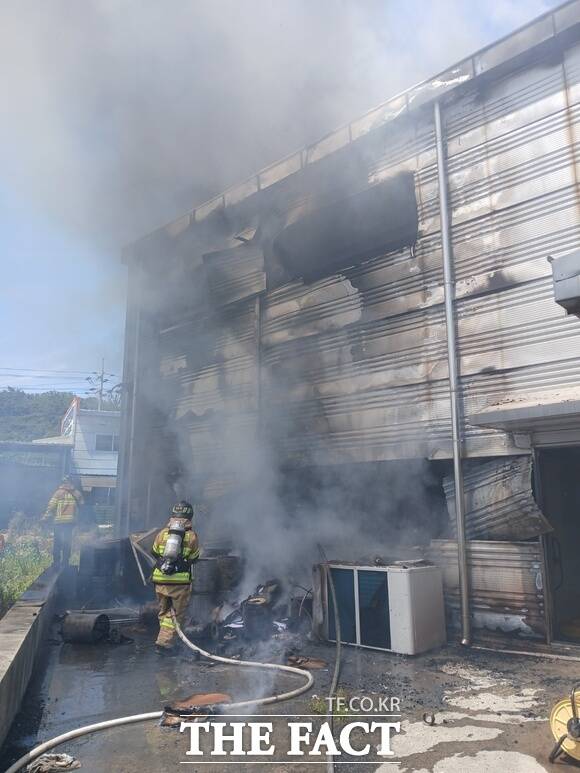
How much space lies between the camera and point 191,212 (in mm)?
10570

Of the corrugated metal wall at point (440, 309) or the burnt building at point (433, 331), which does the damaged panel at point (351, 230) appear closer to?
the burnt building at point (433, 331)

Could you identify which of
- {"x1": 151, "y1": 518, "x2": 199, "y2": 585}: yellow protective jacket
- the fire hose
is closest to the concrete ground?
the fire hose

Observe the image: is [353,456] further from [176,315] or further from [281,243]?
[176,315]

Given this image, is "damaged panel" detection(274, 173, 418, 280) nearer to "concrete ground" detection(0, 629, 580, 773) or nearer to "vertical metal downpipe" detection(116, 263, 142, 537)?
"vertical metal downpipe" detection(116, 263, 142, 537)

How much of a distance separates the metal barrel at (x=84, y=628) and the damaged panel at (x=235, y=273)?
5277mm

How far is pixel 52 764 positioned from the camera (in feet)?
10.5

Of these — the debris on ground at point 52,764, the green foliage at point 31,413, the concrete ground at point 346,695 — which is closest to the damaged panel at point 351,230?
the concrete ground at point 346,695

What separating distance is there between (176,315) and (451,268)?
579 cm

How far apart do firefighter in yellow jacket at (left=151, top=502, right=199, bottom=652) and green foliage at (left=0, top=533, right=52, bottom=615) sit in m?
2.01

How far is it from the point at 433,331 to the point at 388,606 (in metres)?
3.15

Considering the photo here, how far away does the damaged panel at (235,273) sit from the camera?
930 centimetres

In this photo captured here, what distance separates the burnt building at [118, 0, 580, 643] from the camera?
587 centimetres

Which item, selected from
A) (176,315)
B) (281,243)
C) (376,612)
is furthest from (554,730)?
(176,315)

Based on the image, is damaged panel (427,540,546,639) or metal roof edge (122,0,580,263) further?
metal roof edge (122,0,580,263)
